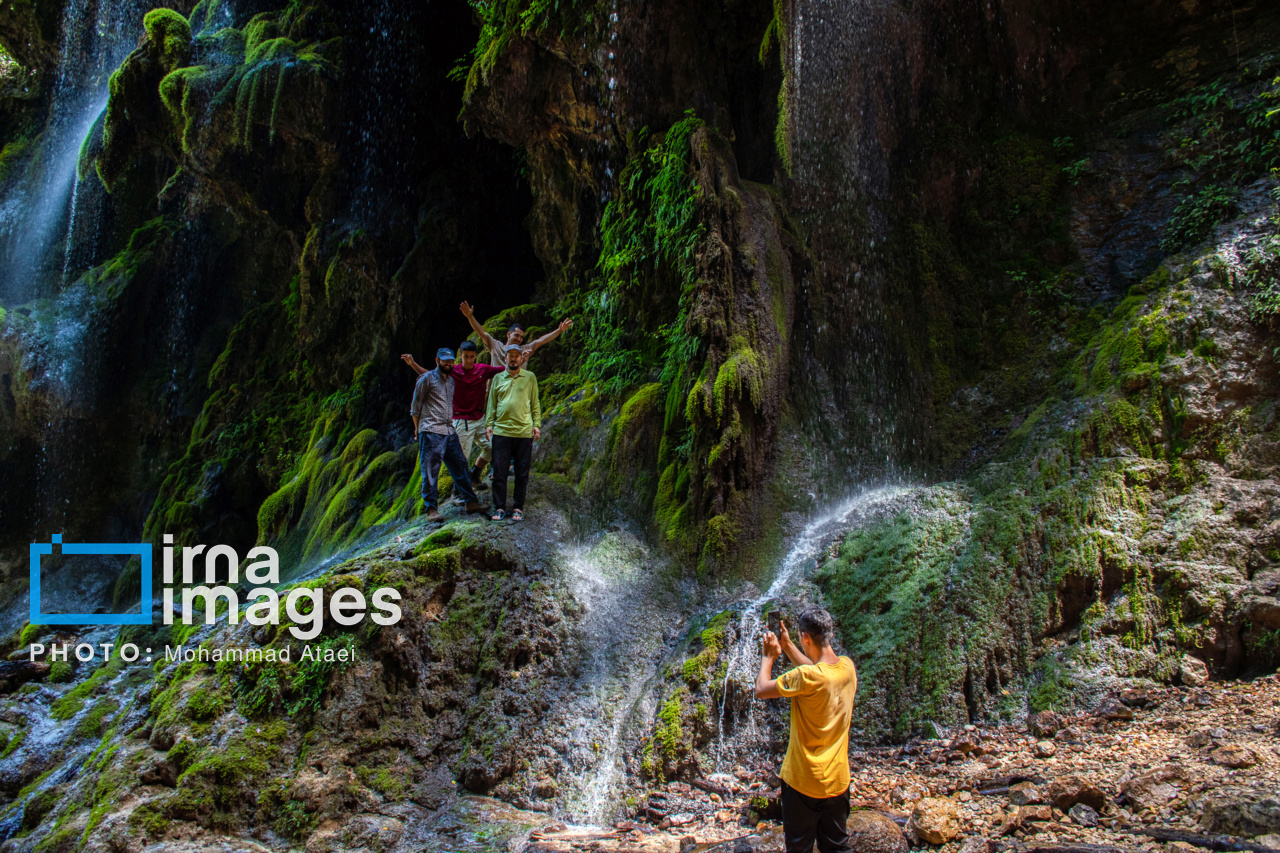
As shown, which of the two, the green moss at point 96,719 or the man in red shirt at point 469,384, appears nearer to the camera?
the man in red shirt at point 469,384

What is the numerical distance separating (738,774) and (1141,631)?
125 inches

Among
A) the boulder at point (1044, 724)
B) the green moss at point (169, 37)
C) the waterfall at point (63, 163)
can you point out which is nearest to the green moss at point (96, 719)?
the boulder at point (1044, 724)

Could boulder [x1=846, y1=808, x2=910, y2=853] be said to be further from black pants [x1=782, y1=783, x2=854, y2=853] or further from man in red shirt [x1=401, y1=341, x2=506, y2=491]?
man in red shirt [x1=401, y1=341, x2=506, y2=491]

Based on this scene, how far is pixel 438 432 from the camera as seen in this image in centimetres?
846

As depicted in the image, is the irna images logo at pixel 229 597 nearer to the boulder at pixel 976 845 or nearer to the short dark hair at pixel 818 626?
the short dark hair at pixel 818 626

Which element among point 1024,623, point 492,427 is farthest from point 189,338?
point 1024,623

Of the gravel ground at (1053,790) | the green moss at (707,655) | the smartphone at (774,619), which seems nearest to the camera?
the gravel ground at (1053,790)

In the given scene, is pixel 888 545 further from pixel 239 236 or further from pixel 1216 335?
pixel 239 236

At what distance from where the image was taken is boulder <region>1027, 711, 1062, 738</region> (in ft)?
18.5

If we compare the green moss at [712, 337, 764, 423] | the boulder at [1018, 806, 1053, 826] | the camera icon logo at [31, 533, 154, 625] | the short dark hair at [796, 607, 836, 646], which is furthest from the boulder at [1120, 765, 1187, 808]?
the camera icon logo at [31, 533, 154, 625]

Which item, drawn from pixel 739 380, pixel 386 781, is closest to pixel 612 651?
pixel 386 781

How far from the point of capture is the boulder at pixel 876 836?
14.8ft

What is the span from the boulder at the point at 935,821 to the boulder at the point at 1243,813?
47.7 inches

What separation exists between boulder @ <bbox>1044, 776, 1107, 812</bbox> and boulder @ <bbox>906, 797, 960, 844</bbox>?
0.55 meters
